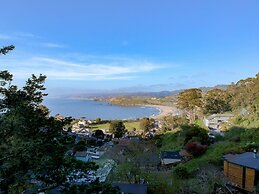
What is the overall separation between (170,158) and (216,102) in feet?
81.4

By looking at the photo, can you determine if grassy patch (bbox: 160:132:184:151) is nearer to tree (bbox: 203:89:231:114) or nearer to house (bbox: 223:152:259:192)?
house (bbox: 223:152:259:192)

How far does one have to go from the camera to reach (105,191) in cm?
439

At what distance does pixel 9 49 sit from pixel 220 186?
418 inches

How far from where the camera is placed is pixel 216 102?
44250mm

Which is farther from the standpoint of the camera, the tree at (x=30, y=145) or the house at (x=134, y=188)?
the house at (x=134, y=188)

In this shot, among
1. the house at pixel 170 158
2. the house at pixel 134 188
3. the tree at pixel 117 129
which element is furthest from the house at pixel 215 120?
the house at pixel 134 188

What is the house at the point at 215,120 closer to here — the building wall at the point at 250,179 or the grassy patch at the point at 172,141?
the grassy patch at the point at 172,141

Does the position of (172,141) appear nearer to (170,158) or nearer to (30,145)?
(170,158)

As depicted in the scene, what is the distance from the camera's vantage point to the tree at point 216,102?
43516 millimetres

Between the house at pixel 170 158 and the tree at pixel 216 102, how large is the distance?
890 inches

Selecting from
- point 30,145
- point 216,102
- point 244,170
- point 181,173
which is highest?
point 30,145

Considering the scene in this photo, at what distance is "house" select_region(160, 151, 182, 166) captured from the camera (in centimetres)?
2127

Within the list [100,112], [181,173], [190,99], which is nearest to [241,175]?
[181,173]

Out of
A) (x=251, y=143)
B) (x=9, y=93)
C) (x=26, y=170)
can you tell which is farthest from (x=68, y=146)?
(x=251, y=143)
